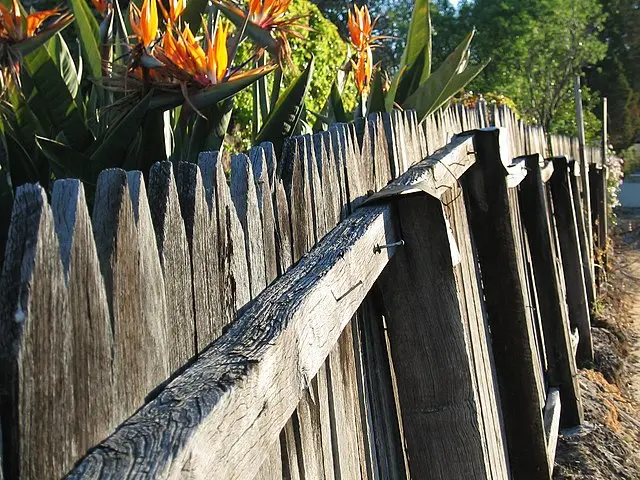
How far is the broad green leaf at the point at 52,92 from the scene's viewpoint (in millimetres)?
1985

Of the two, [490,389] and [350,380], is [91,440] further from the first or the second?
[490,389]

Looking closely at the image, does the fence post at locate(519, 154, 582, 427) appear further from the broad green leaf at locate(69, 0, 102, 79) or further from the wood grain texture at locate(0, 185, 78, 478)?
the wood grain texture at locate(0, 185, 78, 478)

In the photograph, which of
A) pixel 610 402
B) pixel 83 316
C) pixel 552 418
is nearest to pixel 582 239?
pixel 610 402

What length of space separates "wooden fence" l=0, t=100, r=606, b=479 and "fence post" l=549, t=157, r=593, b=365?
363 cm

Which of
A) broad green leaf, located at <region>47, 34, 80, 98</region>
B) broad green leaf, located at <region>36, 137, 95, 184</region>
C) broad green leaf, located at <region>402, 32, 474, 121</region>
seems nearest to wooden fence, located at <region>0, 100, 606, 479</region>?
broad green leaf, located at <region>402, 32, 474, 121</region>

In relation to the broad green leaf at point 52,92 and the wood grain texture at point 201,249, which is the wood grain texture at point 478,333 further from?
the wood grain texture at point 201,249

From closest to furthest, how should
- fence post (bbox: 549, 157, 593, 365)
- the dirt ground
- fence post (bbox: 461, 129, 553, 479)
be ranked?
fence post (bbox: 461, 129, 553, 479) < the dirt ground < fence post (bbox: 549, 157, 593, 365)

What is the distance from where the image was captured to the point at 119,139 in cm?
184

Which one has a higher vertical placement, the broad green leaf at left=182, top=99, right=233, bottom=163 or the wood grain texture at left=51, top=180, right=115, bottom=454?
the broad green leaf at left=182, top=99, right=233, bottom=163

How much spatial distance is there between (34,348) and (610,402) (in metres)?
5.70

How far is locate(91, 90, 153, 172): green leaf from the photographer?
1.78 m

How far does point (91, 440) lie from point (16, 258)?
229 mm

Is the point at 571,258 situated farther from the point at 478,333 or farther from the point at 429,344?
the point at 429,344

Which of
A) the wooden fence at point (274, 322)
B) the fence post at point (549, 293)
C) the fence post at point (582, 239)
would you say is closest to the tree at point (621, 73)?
the fence post at point (582, 239)
